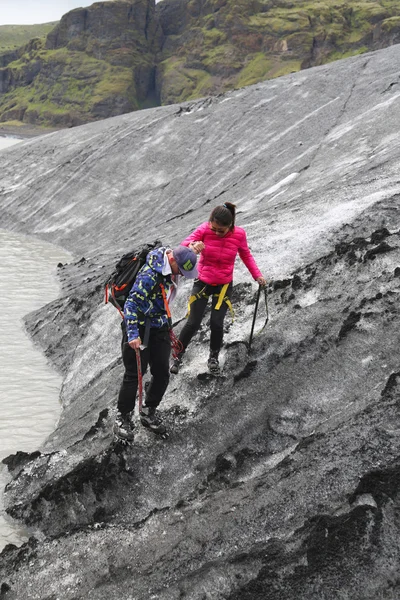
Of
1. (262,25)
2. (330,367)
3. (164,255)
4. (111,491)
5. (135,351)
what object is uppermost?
(262,25)

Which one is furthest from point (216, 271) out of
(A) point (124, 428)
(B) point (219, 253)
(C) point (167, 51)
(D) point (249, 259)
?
(C) point (167, 51)

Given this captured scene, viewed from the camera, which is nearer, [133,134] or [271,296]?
[271,296]

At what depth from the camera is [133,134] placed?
3662 centimetres

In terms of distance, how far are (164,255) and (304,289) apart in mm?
3808

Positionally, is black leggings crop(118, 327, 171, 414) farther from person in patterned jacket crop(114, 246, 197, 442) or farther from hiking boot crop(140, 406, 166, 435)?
hiking boot crop(140, 406, 166, 435)

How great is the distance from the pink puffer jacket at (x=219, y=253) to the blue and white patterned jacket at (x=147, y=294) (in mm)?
1284

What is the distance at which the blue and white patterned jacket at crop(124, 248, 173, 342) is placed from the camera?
20.2 ft

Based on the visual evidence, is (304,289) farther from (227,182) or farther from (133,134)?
(133,134)

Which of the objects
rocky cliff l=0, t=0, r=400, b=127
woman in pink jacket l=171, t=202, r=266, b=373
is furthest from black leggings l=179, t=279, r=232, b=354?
rocky cliff l=0, t=0, r=400, b=127

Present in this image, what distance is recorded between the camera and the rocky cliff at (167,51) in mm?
148750

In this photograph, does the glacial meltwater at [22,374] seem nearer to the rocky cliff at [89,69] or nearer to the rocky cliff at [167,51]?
the rocky cliff at [167,51]

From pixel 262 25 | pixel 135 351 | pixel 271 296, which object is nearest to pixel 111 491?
pixel 135 351

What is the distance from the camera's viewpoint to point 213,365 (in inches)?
313

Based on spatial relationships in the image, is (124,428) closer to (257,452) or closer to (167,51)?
(257,452)
